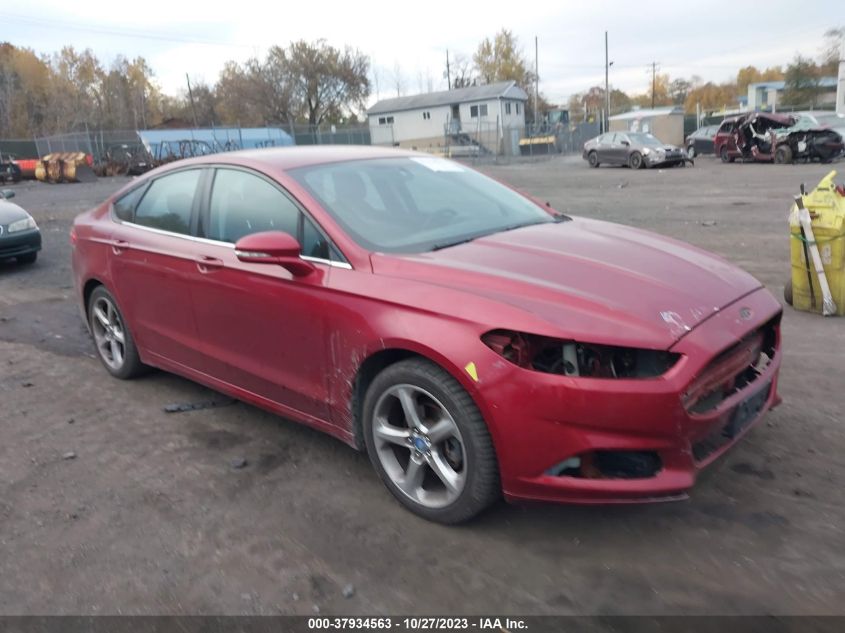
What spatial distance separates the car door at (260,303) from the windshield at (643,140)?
84.6ft

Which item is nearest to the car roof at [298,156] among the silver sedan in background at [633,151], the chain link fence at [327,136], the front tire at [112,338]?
the front tire at [112,338]

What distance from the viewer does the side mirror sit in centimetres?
335

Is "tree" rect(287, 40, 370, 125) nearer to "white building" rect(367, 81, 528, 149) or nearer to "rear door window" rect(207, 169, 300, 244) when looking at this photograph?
"white building" rect(367, 81, 528, 149)

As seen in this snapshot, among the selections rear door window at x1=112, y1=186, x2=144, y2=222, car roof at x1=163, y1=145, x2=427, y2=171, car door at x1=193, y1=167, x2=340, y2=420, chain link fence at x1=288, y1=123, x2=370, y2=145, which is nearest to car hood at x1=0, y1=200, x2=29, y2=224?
rear door window at x1=112, y1=186, x2=144, y2=222

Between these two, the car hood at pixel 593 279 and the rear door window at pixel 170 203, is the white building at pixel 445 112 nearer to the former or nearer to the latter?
the rear door window at pixel 170 203

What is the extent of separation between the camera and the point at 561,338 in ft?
8.89

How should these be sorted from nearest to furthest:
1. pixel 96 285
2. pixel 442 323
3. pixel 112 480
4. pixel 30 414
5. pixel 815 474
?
1. pixel 442 323
2. pixel 815 474
3. pixel 112 480
4. pixel 30 414
5. pixel 96 285

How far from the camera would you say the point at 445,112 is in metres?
64.4

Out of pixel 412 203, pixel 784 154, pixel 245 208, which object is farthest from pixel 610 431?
pixel 784 154

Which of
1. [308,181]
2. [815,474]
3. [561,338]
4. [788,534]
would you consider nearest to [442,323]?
[561,338]

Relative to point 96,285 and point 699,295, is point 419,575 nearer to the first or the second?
point 699,295

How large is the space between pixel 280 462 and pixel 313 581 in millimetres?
1118

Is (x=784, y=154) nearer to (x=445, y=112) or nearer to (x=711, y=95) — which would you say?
A: (x=445, y=112)

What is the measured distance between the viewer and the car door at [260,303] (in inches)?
139
